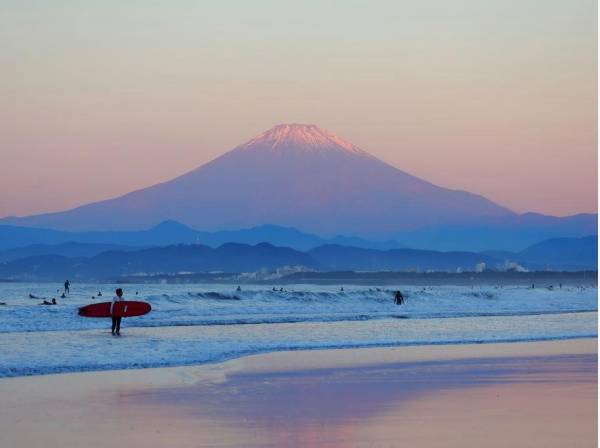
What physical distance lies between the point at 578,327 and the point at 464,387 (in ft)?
68.0

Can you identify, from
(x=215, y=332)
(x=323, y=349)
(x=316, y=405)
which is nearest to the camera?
(x=316, y=405)

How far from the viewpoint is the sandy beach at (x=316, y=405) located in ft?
48.3

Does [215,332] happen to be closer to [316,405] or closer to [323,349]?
[323,349]

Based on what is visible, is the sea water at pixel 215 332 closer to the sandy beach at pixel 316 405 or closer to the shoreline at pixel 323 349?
the shoreline at pixel 323 349

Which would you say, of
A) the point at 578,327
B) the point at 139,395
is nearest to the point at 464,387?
the point at 139,395

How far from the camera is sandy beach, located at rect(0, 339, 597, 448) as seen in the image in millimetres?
14727

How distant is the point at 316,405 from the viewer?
17.8 metres

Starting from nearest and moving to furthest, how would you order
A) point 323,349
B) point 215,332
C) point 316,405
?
point 316,405 → point 323,349 → point 215,332

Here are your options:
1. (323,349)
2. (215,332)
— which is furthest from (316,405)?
(215,332)

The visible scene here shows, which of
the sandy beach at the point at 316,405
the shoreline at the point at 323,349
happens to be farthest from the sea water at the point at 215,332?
the sandy beach at the point at 316,405

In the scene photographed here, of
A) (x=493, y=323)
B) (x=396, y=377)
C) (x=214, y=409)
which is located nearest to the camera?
(x=214, y=409)

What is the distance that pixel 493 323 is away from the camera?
140 ft

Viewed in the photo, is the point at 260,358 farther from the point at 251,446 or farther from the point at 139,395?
the point at 251,446

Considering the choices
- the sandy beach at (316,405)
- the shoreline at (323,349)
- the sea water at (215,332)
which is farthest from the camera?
the sea water at (215,332)
